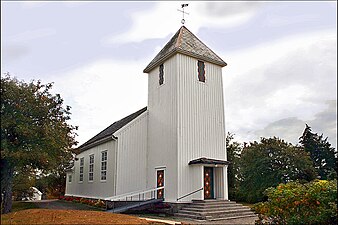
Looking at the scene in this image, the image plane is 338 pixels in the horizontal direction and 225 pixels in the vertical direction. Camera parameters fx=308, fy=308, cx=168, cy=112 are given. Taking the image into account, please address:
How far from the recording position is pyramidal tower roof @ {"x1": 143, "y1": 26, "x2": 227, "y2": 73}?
18.9 m

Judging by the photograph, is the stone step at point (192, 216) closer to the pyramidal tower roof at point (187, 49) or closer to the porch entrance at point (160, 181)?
the porch entrance at point (160, 181)

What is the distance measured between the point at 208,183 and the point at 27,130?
33.0 ft

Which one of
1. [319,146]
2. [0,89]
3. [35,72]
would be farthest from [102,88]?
[319,146]

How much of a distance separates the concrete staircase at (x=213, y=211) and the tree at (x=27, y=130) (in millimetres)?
7083

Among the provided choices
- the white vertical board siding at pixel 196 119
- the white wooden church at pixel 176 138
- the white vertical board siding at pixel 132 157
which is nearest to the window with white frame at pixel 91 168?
the white wooden church at pixel 176 138

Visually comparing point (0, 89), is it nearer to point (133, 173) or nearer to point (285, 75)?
point (133, 173)

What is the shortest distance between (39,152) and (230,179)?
17.4 meters

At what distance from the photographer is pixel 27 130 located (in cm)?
1336

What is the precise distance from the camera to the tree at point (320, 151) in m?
34.7

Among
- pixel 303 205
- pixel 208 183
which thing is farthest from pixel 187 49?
pixel 303 205

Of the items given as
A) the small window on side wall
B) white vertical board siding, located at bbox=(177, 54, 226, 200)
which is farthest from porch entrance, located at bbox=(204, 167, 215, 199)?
the small window on side wall

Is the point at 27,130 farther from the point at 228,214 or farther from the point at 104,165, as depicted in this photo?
the point at 228,214

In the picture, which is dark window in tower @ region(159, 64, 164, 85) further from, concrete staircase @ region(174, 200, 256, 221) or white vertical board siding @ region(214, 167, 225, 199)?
concrete staircase @ region(174, 200, 256, 221)

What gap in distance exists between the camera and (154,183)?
61.7 feet
